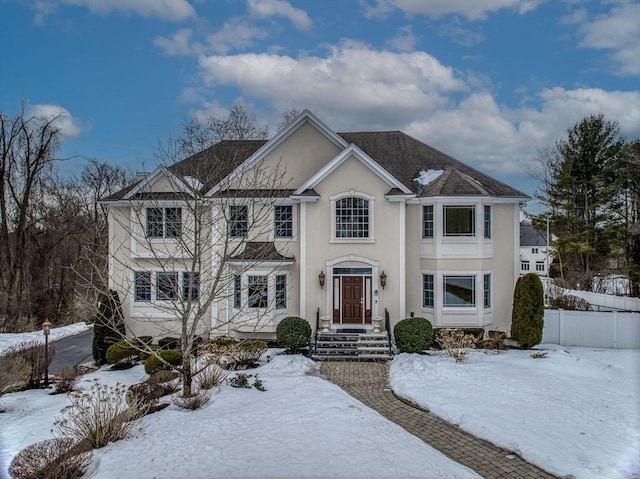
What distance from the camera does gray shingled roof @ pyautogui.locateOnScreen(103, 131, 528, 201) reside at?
17516 mm

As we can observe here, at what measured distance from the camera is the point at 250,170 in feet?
58.0

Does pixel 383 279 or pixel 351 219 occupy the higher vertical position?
pixel 351 219

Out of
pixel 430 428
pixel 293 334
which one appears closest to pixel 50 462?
pixel 430 428

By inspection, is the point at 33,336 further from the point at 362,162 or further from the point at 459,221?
the point at 459,221

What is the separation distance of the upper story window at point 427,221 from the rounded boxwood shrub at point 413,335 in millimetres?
4110

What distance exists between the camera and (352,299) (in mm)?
17359

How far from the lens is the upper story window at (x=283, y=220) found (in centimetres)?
1798

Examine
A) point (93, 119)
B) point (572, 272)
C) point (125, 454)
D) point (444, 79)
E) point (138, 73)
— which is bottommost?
point (125, 454)

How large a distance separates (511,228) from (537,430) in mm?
11253

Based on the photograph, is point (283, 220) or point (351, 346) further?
point (283, 220)

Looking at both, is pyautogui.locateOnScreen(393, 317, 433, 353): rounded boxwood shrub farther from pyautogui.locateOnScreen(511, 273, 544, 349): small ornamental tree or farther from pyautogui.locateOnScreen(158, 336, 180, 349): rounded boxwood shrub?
pyautogui.locateOnScreen(158, 336, 180, 349): rounded boxwood shrub

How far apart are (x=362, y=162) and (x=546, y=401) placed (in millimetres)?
11003

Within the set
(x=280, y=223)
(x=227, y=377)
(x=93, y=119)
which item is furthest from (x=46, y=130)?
(x=227, y=377)

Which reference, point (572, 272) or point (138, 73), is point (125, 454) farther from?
point (572, 272)
